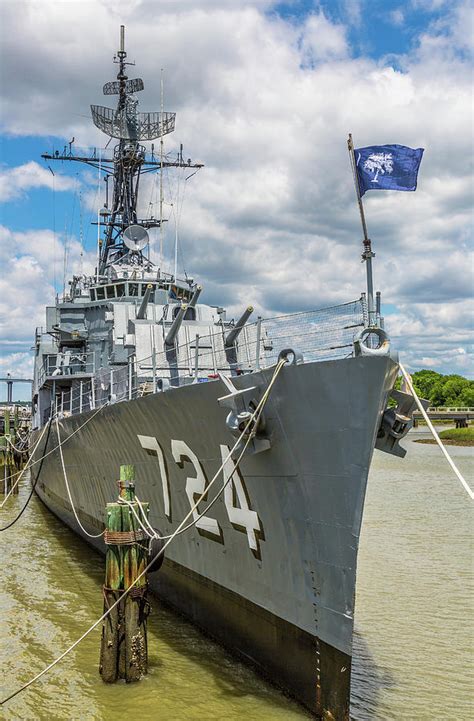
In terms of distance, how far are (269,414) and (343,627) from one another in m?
1.70

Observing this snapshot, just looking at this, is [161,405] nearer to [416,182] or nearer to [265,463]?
[265,463]

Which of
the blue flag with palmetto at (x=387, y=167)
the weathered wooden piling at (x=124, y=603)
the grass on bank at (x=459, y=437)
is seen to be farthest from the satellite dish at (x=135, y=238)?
the grass on bank at (x=459, y=437)

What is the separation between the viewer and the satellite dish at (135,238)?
1566 centimetres

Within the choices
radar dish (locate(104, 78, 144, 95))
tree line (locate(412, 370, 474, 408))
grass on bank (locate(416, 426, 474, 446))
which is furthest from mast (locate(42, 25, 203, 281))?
tree line (locate(412, 370, 474, 408))

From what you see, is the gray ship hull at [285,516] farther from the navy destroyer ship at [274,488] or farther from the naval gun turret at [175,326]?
the naval gun turret at [175,326]

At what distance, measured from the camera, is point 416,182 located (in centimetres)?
543

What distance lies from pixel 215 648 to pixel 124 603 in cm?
122

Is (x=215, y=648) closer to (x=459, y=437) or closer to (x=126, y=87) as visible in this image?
(x=126, y=87)

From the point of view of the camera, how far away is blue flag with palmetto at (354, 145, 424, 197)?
543cm

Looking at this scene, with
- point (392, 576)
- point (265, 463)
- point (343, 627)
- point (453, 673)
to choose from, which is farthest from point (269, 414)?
point (392, 576)

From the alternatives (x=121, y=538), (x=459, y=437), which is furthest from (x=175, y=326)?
(x=459, y=437)

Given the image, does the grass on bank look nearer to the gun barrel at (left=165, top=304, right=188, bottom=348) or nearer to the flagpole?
the gun barrel at (left=165, top=304, right=188, bottom=348)

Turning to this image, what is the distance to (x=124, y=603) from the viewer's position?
5.98 m

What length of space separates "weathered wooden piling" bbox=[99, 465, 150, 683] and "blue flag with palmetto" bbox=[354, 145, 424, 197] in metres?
3.54
